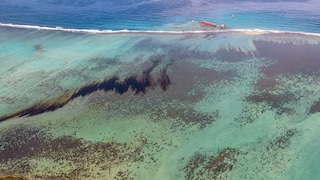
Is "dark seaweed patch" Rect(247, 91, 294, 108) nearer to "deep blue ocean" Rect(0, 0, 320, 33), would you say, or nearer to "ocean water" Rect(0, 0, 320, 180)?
"ocean water" Rect(0, 0, 320, 180)

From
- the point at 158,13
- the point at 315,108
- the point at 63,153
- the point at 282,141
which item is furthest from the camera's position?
the point at 158,13

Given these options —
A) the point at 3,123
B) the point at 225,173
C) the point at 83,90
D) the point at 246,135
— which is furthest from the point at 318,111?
the point at 3,123

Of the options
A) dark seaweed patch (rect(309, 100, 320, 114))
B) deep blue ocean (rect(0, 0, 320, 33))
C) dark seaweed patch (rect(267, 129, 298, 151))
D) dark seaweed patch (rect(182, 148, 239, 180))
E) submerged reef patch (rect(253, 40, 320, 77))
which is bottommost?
dark seaweed patch (rect(182, 148, 239, 180))

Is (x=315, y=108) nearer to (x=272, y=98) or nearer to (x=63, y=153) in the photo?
(x=272, y=98)

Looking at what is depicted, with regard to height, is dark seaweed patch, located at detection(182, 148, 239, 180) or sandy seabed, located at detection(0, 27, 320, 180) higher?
sandy seabed, located at detection(0, 27, 320, 180)

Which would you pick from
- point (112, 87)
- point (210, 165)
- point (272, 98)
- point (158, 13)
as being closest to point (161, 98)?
point (112, 87)

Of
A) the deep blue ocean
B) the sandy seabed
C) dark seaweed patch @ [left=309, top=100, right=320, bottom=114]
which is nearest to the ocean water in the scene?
dark seaweed patch @ [left=309, top=100, right=320, bottom=114]

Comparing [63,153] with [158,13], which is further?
[158,13]

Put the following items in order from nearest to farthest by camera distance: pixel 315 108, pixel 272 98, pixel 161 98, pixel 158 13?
pixel 315 108 → pixel 272 98 → pixel 161 98 → pixel 158 13
